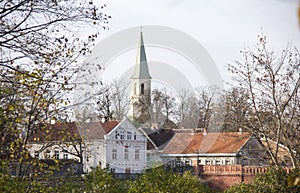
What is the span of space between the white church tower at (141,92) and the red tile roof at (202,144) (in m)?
6.25

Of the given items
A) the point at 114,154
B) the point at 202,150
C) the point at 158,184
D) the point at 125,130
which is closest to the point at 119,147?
the point at 114,154

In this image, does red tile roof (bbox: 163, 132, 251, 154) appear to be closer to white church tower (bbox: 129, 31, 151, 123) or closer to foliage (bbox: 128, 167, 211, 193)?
white church tower (bbox: 129, 31, 151, 123)

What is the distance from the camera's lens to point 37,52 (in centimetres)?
830

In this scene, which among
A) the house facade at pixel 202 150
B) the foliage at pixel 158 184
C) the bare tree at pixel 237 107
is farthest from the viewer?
the house facade at pixel 202 150

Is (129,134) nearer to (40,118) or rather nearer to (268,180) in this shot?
(268,180)

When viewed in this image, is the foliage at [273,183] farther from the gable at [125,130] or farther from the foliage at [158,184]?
the gable at [125,130]

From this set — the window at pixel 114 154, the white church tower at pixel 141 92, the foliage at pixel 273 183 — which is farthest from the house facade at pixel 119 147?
the foliage at pixel 273 183

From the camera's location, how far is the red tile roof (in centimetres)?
4109

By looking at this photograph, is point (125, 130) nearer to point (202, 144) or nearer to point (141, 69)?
point (202, 144)

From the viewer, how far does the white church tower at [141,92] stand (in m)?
52.4

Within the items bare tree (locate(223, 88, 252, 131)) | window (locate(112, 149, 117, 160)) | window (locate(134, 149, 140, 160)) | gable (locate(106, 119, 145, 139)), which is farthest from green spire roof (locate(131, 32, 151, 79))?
bare tree (locate(223, 88, 252, 131))

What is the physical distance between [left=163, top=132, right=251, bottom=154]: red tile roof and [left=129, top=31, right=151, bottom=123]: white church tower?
6.25m

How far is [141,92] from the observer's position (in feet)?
199

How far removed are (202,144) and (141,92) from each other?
18322 millimetres
